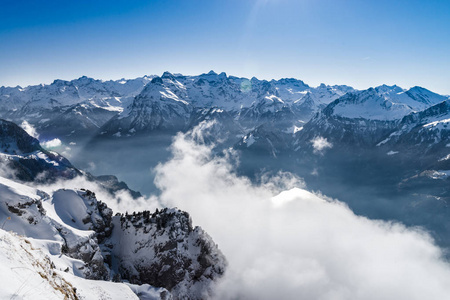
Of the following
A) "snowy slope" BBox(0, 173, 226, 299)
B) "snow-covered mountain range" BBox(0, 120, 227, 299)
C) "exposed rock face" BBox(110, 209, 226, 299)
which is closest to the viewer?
"snow-covered mountain range" BBox(0, 120, 227, 299)

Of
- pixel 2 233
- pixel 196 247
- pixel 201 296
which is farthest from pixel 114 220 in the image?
pixel 2 233

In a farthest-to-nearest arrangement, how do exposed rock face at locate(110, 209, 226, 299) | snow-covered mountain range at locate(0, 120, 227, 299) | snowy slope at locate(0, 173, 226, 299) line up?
exposed rock face at locate(110, 209, 226, 299) < snowy slope at locate(0, 173, 226, 299) < snow-covered mountain range at locate(0, 120, 227, 299)

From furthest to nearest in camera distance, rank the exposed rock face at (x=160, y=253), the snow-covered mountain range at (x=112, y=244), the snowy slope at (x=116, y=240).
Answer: the exposed rock face at (x=160, y=253)
the snowy slope at (x=116, y=240)
the snow-covered mountain range at (x=112, y=244)

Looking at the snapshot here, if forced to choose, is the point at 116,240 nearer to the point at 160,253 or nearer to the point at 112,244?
the point at 112,244

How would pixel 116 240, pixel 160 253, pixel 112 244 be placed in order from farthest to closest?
pixel 116 240 → pixel 160 253 → pixel 112 244

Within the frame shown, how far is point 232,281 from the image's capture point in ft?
452

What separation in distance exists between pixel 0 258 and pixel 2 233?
6.29 meters

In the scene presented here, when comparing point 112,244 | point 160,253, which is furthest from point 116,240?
point 160,253

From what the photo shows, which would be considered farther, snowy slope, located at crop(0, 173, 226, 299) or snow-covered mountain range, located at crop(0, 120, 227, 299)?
snowy slope, located at crop(0, 173, 226, 299)

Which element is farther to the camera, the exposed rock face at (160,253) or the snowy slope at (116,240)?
the exposed rock face at (160,253)

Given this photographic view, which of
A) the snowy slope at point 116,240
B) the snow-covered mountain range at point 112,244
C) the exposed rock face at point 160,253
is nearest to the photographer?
the snow-covered mountain range at point 112,244

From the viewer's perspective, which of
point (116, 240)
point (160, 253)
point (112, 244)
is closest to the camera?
point (112, 244)

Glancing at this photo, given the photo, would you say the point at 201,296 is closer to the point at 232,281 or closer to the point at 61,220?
the point at 232,281

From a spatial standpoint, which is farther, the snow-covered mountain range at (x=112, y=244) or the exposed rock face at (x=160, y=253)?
the exposed rock face at (x=160, y=253)
